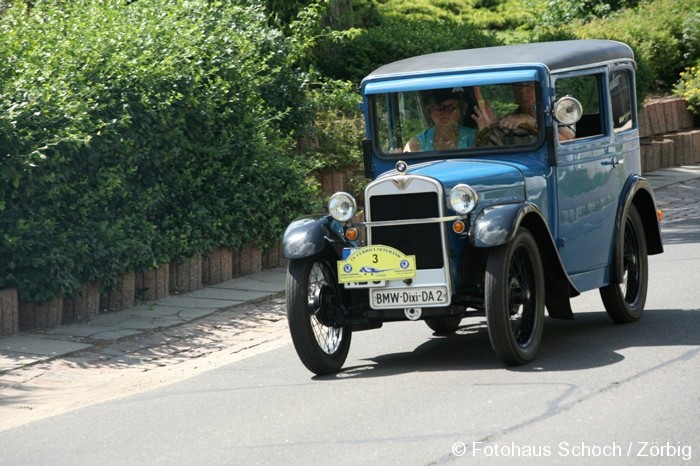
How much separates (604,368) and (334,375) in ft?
5.84

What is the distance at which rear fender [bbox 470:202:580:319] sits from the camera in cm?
780

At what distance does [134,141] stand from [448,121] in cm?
346

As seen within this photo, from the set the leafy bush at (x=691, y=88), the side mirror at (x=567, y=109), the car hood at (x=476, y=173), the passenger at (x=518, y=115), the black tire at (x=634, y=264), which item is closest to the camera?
the car hood at (x=476, y=173)

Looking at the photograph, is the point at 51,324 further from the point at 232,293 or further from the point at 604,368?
the point at 604,368

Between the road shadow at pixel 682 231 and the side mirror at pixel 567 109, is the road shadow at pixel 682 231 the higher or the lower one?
the lower one

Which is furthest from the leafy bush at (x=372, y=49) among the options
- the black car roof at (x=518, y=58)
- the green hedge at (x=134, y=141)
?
the black car roof at (x=518, y=58)

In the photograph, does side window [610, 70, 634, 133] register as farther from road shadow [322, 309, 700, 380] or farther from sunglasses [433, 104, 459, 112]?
road shadow [322, 309, 700, 380]

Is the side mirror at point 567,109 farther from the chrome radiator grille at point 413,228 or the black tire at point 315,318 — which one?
the black tire at point 315,318

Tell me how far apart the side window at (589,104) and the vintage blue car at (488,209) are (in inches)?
0.6

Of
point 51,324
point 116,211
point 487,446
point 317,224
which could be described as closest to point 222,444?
point 487,446

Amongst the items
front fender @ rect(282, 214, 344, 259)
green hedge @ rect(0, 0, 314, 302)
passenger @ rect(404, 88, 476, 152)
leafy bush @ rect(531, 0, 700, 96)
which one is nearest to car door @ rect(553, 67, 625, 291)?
passenger @ rect(404, 88, 476, 152)

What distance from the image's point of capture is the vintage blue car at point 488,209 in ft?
26.5

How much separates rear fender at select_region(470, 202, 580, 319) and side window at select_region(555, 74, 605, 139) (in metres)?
1.05

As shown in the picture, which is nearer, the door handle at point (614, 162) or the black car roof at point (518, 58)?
the black car roof at point (518, 58)
